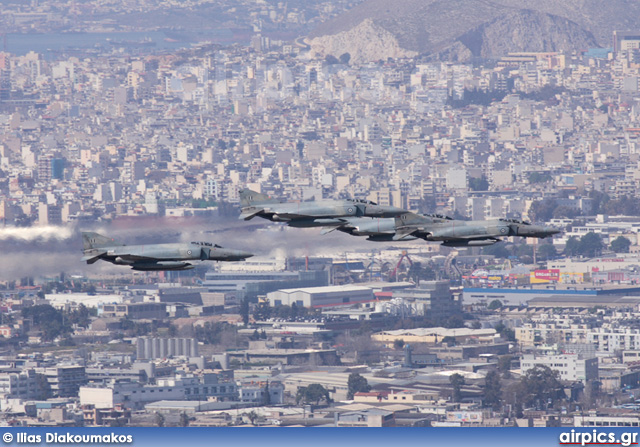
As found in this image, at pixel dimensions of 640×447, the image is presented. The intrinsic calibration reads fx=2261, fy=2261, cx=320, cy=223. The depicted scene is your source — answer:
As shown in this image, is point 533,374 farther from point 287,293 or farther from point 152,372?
point 287,293

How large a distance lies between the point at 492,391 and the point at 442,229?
158ft

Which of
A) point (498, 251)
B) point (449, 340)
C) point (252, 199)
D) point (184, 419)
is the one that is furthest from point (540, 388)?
point (498, 251)

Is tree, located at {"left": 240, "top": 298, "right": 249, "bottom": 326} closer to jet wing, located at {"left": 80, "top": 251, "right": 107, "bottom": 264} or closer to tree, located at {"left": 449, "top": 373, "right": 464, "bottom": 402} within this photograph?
tree, located at {"left": 449, "top": 373, "right": 464, "bottom": 402}

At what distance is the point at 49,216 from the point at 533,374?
256 ft

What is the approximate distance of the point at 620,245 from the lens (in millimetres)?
155500

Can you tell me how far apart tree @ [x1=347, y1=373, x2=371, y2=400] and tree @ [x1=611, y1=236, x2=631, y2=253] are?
2397 inches

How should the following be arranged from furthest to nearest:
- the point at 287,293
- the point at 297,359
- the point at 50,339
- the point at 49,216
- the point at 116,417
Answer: the point at 49,216, the point at 287,293, the point at 50,339, the point at 297,359, the point at 116,417

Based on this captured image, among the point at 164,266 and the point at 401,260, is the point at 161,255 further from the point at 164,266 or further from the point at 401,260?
the point at 401,260

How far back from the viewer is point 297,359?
108 metres

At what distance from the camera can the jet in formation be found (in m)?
48.8

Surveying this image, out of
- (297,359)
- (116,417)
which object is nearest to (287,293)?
(297,359)

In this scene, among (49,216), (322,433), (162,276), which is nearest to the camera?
(322,433)

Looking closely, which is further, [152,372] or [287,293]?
[287,293]

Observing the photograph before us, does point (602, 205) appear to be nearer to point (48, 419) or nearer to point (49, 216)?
point (49, 216)
